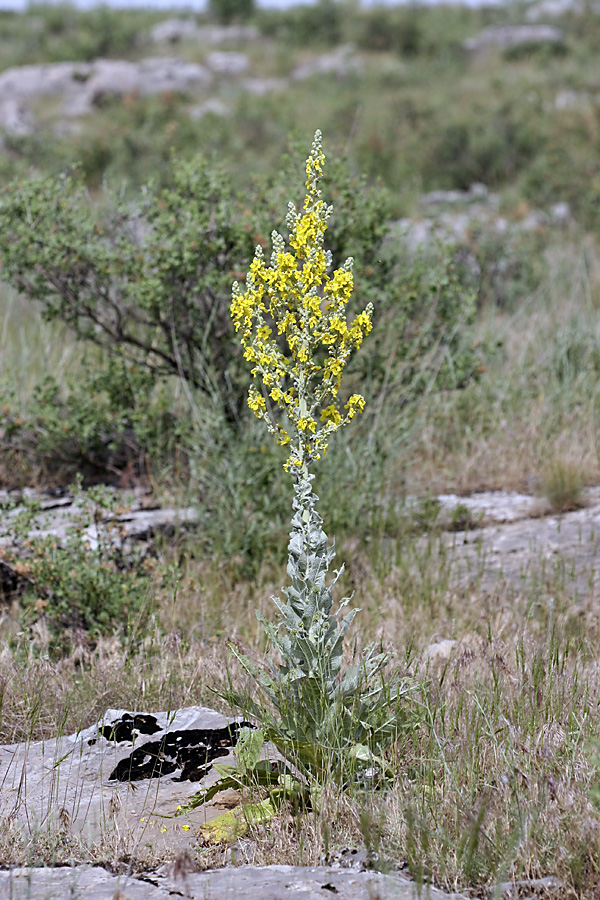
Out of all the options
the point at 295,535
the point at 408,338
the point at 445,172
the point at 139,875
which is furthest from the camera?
the point at 445,172

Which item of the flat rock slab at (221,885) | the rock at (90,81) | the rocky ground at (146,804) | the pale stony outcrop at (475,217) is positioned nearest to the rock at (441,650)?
the rocky ground at (146,804)

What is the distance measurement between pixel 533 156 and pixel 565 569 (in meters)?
12.9

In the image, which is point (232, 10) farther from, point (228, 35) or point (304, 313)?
point (304, 313)

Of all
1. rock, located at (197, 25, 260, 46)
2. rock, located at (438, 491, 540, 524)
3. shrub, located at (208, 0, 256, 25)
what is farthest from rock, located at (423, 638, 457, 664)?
shrub, located at (208, 0, 256, 25)

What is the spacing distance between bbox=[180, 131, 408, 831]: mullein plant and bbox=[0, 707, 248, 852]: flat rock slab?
0.14 m

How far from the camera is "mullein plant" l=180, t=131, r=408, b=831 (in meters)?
2.28

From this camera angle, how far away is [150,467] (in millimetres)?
4828

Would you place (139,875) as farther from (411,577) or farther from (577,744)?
(411,577)

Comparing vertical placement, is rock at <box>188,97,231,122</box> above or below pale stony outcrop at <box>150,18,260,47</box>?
below

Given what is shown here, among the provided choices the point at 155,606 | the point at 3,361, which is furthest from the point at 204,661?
the point at 3,361

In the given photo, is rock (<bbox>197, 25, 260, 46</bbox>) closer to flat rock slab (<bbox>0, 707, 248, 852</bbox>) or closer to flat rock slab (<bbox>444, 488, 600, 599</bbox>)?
flat rock slab (<bbox>444, 488, 600, 599</bbox>)

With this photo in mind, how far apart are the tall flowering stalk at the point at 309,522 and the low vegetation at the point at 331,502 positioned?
26mm

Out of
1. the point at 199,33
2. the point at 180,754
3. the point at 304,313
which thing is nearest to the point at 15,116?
the point at 199,33

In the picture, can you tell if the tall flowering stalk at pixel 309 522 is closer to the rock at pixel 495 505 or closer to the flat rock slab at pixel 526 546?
the flat rock slab at pixel 526 546
